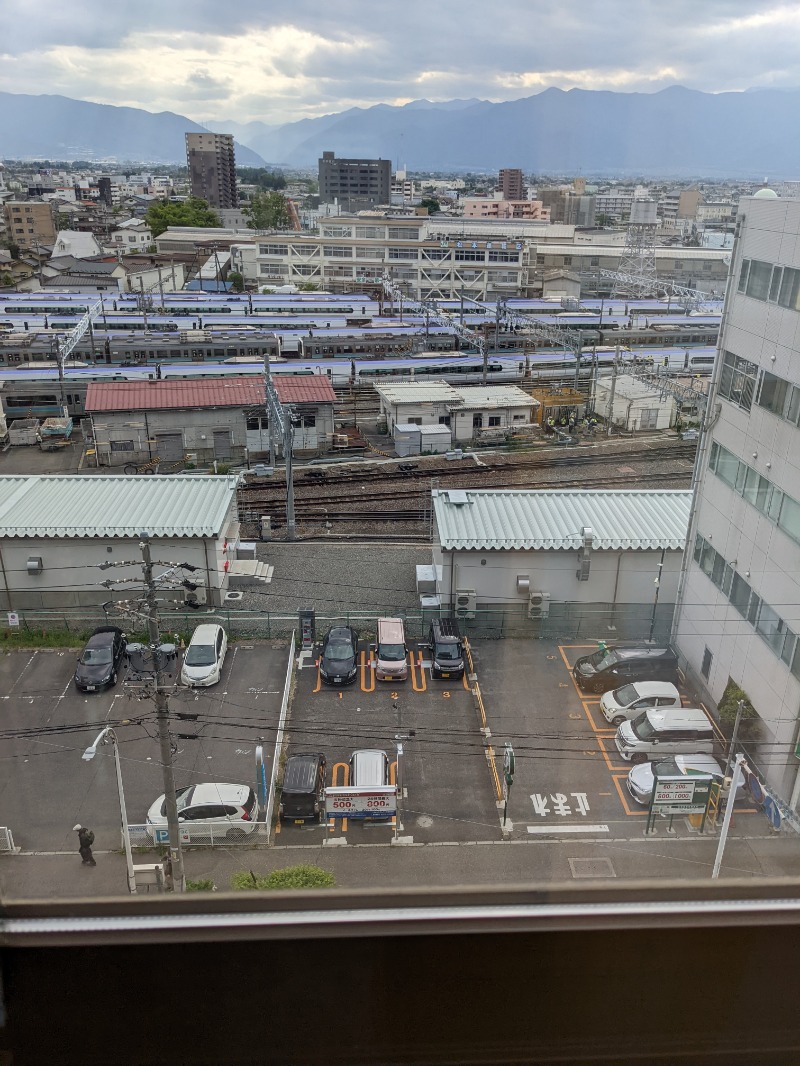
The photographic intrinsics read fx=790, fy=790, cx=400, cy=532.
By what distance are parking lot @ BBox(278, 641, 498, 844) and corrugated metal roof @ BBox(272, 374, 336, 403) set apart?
4833 mm

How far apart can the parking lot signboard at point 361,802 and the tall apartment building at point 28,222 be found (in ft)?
78.2

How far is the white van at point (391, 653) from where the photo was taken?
4336 millimetres

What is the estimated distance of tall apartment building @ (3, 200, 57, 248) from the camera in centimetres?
2280

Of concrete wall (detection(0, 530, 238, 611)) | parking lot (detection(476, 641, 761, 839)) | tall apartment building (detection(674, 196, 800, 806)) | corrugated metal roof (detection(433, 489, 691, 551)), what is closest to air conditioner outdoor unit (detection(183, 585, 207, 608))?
concrete wall (detection(0, 530, 238, 611))

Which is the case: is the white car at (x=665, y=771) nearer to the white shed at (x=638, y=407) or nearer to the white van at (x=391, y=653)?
the white van at (x=391, y=653)

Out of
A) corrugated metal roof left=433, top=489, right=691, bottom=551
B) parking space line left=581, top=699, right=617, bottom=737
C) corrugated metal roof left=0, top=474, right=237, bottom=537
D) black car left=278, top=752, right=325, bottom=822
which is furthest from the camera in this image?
corrugated metal roof left=0, top=474, right=237, bottom=537

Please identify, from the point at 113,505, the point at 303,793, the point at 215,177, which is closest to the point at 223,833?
the point at 303,793

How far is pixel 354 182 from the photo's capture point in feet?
83.6

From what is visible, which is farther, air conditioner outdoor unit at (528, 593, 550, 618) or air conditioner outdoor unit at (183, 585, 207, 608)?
air conditioner outdoor unit at (183, 585, 207, 608)

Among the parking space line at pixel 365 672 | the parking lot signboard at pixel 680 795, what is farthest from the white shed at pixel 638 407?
the parking lot signboard at pixel 680 795

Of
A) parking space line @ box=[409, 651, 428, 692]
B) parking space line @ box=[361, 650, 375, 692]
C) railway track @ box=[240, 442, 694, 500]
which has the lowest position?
railway track @ box=[240, 442, 694, 500]

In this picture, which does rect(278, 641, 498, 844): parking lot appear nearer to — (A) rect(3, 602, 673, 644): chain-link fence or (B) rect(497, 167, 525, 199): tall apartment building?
(A) rect(3, 602, 673, 644): chain-link fence

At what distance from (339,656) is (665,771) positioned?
6.24 feet

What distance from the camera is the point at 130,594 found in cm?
508
